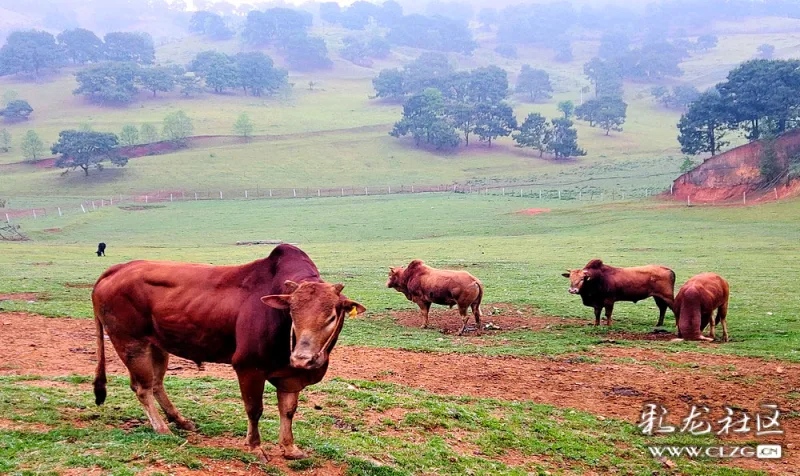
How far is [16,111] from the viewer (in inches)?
4788

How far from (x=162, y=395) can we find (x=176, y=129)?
102885mm

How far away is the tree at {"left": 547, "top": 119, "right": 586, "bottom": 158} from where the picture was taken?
104375 millimetres

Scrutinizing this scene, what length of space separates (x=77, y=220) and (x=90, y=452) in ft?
189

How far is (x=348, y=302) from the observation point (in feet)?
26.3

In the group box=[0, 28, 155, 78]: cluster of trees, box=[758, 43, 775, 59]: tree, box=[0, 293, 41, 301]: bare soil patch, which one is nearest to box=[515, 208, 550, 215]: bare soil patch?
box=[0, 293, 41, 301]: bare soil patch

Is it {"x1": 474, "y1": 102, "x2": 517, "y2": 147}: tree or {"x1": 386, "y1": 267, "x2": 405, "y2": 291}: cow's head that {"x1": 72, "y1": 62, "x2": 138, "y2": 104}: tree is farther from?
{"x1": 386, "y1": 267, "x2": 405, "y2": 291}: cow's head

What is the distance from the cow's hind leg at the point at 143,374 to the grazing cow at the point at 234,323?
0.01 meters

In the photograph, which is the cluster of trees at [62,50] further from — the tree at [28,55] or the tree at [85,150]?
the tree at [85,150]

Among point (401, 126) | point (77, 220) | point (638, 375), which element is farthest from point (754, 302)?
point (401, 126)

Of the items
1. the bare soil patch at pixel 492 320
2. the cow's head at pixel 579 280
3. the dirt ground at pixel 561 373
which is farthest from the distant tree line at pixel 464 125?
the dirt ground at pixel 561 373

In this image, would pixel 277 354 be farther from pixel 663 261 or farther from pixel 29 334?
pixel 663 261

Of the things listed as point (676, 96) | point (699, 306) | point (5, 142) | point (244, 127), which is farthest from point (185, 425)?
point (676, 96)

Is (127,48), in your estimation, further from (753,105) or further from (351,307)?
(351,307)

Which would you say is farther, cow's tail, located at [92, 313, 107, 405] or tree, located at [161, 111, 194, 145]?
tree, located at [161, 111, 194, 145]
